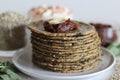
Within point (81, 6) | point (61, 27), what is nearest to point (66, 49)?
point (61, 27)

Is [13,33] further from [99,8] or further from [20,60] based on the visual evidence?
[99,8]

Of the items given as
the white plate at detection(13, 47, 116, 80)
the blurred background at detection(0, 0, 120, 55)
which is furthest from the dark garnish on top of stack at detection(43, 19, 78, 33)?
the blurred background at detection(0, 0, 120, 55)

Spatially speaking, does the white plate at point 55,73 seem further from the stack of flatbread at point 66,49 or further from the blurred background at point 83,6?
the blurred background at point 83,6

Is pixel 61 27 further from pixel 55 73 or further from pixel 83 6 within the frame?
pixel 83 6

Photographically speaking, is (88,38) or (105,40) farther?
(105,40)

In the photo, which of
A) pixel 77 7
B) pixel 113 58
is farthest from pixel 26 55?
pixel 77 7

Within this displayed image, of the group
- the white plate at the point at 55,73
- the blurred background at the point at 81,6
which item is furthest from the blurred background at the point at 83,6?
the white plate at the point at 55,73
